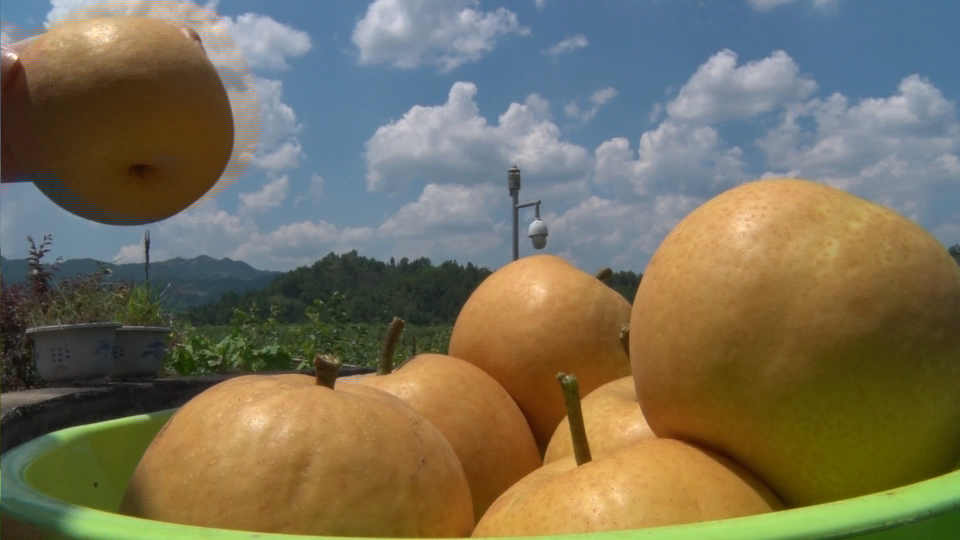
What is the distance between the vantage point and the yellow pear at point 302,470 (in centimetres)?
108

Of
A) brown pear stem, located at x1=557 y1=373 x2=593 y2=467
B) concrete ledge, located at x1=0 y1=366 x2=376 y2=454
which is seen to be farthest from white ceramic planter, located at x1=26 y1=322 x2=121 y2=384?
brown pear stem, located at x1=557 y1=373 x2=593 y2=467

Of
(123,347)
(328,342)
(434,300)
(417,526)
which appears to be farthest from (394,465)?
(434,300)

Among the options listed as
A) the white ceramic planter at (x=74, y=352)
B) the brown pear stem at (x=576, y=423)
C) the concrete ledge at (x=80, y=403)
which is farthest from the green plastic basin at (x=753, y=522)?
the white ceramic planter at (x=74, y=352)

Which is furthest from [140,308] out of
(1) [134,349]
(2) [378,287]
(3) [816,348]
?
(2) [378,287]

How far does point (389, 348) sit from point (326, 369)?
0.60 metres

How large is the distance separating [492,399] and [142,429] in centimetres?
78

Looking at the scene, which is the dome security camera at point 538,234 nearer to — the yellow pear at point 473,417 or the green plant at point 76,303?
the green plant at point 76,303

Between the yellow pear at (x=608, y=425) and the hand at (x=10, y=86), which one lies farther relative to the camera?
the yellow pear at (x=608, y=425)

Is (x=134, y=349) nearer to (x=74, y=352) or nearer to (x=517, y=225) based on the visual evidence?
(x=74, y=352)

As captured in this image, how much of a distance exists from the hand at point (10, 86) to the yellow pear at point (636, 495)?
0.78m

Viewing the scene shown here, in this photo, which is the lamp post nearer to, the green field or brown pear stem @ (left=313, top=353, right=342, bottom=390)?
the green field

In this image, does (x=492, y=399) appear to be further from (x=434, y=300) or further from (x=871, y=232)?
(x=434, y=300)

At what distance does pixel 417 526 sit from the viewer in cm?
112

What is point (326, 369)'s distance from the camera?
1404 millimetres
